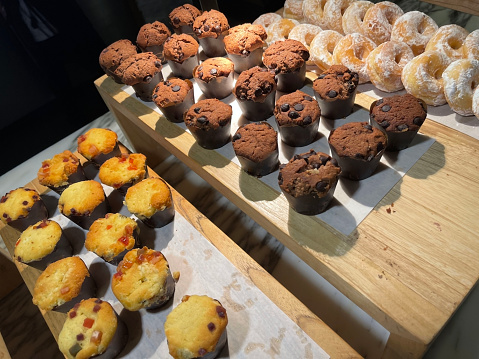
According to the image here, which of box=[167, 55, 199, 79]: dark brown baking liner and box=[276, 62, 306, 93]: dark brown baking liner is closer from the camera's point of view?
box=[276, 62, 306, 93]: dark brown baking liner

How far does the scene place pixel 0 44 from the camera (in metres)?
2.35

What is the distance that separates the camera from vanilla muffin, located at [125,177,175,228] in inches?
62.6

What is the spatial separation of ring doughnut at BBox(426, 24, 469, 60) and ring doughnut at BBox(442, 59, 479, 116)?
166mm

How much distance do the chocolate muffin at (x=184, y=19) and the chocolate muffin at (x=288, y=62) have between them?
2.40ft

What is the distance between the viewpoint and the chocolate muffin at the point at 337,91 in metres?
1.61

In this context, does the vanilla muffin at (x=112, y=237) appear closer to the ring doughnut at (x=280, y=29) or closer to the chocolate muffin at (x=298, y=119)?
the chocolate muffin at (x=298, y=119)

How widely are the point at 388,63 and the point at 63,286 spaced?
172 centimetres

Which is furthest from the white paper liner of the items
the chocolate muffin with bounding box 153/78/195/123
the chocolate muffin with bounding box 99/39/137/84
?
the chocolate muffin with bounding box 99/39/137/84

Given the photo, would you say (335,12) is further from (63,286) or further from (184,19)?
(63,286)

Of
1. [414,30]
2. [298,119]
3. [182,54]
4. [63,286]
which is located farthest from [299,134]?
[63,286]

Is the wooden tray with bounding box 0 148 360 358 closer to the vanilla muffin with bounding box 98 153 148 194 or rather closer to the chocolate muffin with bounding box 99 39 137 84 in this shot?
the vanilla muffin with bounding box 98 153 148 194

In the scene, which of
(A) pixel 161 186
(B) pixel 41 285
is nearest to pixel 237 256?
(A) pixel 161 186

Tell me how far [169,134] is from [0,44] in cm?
142

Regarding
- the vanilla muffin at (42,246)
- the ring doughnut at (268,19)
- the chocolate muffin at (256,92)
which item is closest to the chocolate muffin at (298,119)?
the chocolate muffin at (256,92)
